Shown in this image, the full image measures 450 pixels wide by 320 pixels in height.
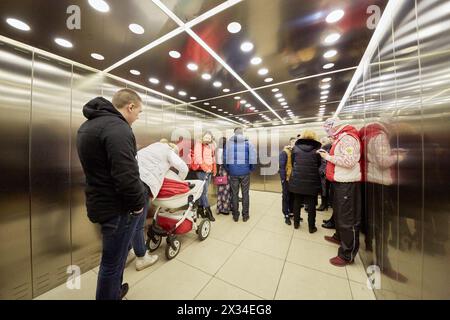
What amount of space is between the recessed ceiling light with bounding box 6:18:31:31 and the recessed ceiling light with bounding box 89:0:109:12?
83 centimetres

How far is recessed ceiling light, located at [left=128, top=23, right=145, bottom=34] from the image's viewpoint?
5.19 feet

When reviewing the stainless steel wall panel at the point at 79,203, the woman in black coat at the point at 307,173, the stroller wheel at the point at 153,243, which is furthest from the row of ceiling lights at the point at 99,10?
the woman in black coat at the point at 307,173

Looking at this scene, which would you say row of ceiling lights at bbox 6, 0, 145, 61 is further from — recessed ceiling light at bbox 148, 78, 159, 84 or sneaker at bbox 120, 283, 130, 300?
sneaker at bbox 120, 283, 130, 300

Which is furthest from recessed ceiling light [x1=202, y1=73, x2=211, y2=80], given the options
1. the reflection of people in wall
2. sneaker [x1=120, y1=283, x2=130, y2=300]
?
sneaker [x1=120, y1=283, x2=130, y2=300]

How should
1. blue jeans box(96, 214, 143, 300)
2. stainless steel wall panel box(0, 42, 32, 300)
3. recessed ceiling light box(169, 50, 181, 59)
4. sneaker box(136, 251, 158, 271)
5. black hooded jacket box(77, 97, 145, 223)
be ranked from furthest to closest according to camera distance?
sneaker box(136, 251, 158, 271) → recessed ceiling light box(169, 50, 181, 59) → stainless steel wall panel box(0, 42, 32, 300) → blue jeans box(96, 214, 143, 300) → black hooded jacket box(77, 97, 145, 223)

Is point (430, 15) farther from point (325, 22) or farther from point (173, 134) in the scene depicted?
point (173, 134)

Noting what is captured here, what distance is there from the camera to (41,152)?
195cm

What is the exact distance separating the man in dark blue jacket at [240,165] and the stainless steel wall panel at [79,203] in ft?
8.47

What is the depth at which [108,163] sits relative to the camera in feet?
4.08

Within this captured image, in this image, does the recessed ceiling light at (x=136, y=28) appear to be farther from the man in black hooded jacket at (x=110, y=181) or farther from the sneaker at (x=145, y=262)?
the sneaker at (x=145, y=262)

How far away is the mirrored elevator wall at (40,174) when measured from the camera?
5.71 feet

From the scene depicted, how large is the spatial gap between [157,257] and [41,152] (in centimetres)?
200

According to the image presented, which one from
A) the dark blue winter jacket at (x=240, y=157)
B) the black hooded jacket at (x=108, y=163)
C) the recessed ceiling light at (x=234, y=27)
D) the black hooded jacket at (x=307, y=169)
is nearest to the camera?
the black hooded jacket at (x=108, y=163)
